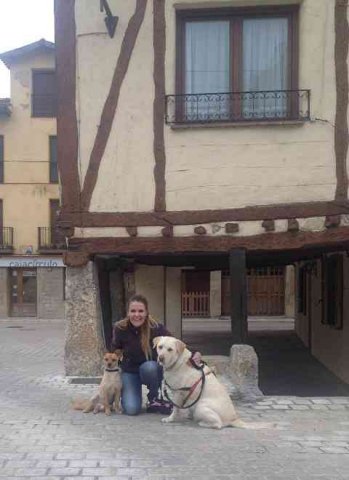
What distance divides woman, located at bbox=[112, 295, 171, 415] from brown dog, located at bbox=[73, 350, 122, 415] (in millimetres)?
87

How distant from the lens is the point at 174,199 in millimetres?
8633

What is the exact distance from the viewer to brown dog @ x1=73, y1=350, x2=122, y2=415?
677 cm

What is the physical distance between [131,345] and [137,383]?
1.36 ft

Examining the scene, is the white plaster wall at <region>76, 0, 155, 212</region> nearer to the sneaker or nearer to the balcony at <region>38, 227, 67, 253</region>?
the sneaker

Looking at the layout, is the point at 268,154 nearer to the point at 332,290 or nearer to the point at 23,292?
the point at 332,290

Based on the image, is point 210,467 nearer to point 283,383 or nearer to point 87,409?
point 87,409

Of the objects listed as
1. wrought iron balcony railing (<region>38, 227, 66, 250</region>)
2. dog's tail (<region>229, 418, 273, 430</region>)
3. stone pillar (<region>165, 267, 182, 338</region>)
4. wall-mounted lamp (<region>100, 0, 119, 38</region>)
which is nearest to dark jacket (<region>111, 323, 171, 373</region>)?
dog's tail (<region>229, 418, 273, 430</region>)

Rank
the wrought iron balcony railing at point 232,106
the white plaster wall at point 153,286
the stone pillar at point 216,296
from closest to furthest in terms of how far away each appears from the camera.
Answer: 1. the wrought iron balcony railing at point 232,106
2. the white plaster wall at point 153,286
3. the stone pillar at point 216,296

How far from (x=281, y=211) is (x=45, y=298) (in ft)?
73.3

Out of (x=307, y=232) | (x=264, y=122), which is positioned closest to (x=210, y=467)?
(x=307, y=232)

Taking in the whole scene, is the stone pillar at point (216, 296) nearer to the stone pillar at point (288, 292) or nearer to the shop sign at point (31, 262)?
the stone pillar at point (288, 292)

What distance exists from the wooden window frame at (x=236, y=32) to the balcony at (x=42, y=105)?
2176 centimetres

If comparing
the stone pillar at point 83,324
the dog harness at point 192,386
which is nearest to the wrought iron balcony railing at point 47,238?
the stone pillar at point 83,324

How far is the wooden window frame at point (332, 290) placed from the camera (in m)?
11.2
